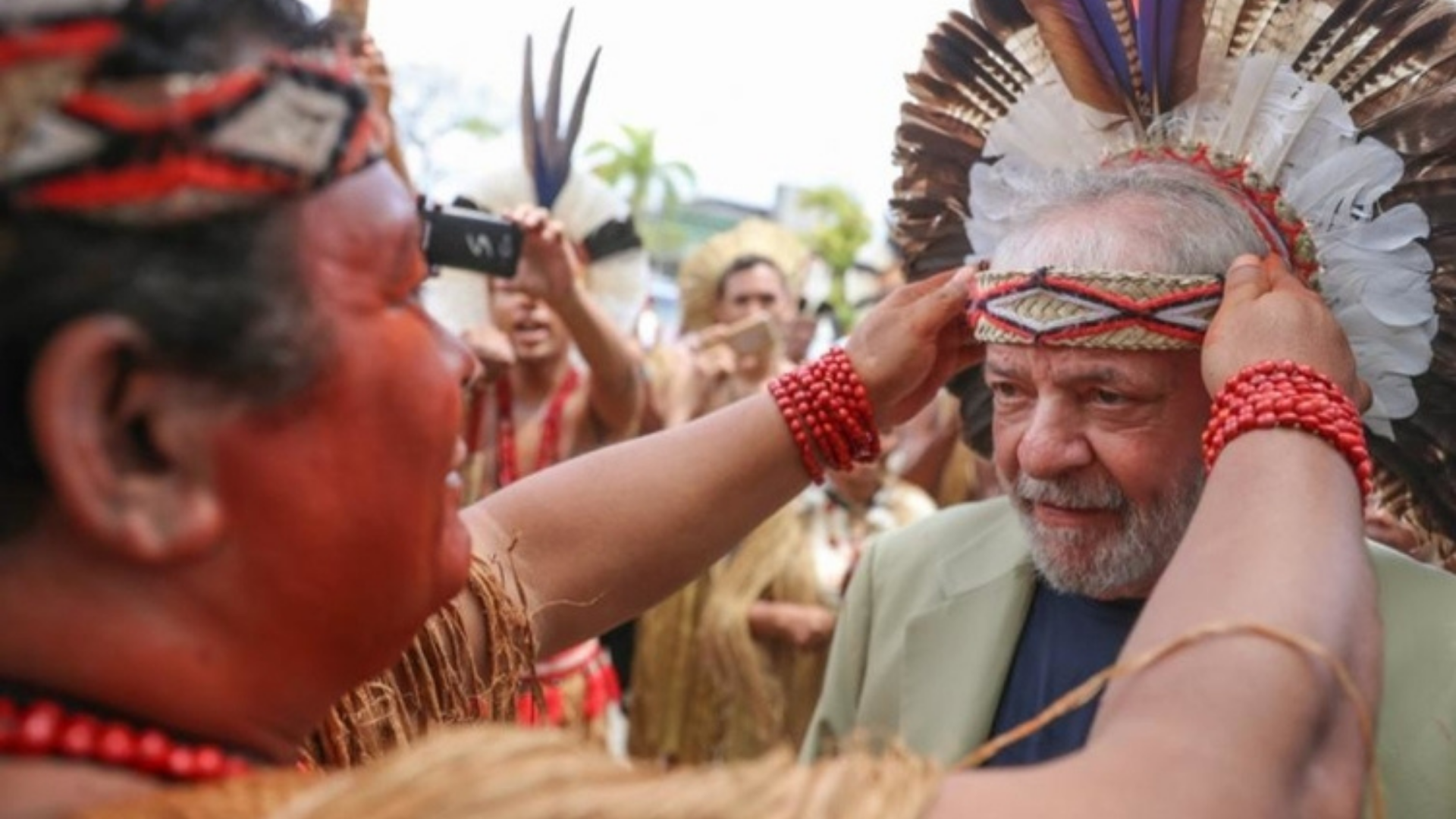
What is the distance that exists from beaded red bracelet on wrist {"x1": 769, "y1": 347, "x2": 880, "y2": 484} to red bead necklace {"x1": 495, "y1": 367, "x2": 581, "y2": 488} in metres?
3.53

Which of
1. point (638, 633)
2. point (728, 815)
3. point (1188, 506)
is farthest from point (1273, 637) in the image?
point (638, 633)

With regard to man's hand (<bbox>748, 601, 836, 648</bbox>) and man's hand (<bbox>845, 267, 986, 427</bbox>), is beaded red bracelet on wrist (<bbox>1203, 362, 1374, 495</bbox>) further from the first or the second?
man's hand (<bbox>748, 601, 836, 648</bbox>)

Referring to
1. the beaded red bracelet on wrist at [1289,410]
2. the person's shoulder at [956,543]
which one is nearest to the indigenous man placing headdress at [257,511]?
the beaded red bracelet on wrist at [1289,410]

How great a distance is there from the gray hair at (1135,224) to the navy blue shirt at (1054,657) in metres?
0.63

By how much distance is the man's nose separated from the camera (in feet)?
9.16

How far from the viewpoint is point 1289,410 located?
6.07 ft

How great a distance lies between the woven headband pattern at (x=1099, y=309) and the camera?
2691mm

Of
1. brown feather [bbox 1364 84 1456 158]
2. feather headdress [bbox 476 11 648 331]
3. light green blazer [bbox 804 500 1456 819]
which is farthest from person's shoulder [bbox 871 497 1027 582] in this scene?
feather headdress [bbox 476 11 648 331]

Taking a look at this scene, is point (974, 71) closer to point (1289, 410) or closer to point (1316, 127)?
point (1316, 127)

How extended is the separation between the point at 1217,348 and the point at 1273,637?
0.71 meters

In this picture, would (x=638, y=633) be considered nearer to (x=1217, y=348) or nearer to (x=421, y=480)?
(x=1217, y=348)

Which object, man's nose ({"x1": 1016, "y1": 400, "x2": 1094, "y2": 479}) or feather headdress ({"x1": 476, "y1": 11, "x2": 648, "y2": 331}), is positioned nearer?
man's nose ({"x1": 1016, "y1": 400, "x2": 1094, "y2": 479})

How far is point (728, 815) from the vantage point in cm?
130

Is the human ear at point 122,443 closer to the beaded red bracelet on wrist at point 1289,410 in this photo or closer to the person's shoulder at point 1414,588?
the beaded red bracelet on wrist at point 1289,410
